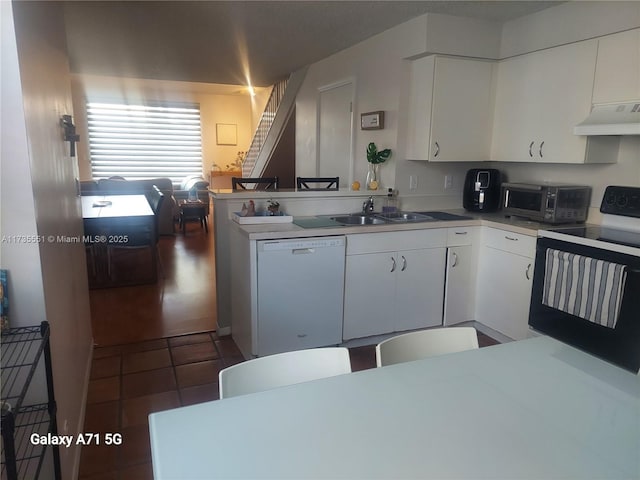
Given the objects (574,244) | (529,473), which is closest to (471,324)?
(574,244)

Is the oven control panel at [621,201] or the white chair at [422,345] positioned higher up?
the oven control panel at [621,201]

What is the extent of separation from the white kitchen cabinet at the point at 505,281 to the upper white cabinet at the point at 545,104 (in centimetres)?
65

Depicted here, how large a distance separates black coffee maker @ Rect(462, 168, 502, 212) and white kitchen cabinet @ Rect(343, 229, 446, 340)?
2.07ft

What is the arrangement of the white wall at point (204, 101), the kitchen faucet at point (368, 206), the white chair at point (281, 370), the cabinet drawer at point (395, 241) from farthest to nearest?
the white wall at point (204, 101)
the kitchen faucet at point (368, 206)
the cabinet drawer at point (395, 241)
the white chair at point (281, 370)

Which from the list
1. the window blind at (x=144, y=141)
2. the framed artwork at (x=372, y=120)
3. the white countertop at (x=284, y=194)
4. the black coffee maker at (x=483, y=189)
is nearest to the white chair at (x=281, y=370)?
the white countertop at (x=284, y=194)

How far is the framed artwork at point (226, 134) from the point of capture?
34.0 feet

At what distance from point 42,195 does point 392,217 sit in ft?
8.27

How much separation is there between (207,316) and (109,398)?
Answer: 1299mm

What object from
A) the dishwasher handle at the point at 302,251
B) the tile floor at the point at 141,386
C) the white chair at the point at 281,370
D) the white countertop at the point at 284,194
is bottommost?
the tile floor at the point at 141,386

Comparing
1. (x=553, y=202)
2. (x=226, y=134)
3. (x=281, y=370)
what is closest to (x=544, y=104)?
(x=553, y=202)

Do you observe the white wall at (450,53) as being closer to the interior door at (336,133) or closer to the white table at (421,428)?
the interior door at (336,133)

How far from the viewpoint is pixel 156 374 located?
2816 mm

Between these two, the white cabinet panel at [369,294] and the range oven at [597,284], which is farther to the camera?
the white cabinet panel at [369,294]

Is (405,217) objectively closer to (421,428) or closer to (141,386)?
(141,386)
